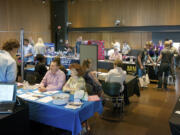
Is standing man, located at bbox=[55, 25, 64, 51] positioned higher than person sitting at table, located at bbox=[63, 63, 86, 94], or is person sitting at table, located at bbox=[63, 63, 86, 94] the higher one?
standing man, located at bbox=[55, 25, 64, 51]

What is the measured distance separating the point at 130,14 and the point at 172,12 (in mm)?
2405

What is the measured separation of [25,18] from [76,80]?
30.9 ft

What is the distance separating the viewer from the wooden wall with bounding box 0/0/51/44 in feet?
33.2

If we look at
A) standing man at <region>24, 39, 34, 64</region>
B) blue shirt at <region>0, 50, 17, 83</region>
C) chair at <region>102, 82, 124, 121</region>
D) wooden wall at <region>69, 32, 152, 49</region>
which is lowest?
chair at <region>102, 82, 124, 121</region>

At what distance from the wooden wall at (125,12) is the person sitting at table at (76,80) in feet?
31.0

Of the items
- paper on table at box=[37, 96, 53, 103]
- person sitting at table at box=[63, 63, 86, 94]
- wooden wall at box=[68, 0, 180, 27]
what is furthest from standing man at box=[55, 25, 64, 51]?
paper on table at box=[37, 96, 53, 103]

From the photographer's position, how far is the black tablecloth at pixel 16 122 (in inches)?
76.0

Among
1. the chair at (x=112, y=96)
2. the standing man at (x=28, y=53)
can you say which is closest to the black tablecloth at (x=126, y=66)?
the chair at (x=112, y=96)

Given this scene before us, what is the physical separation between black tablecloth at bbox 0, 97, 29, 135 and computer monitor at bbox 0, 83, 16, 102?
0.12 metres

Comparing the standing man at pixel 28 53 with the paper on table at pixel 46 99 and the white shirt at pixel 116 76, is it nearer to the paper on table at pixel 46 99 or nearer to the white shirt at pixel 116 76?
the white shirt at pixel 116 76

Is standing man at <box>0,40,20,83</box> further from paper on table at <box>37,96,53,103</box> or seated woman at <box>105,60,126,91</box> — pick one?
seated woman at <box>105,60,126,91</box>

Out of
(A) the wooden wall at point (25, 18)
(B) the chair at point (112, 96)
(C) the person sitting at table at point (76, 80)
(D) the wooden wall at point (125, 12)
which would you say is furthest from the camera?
(D) the wooden wall at point (125, 12)

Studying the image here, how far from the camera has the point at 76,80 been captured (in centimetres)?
323

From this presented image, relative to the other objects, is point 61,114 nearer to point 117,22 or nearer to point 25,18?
point 25,18
